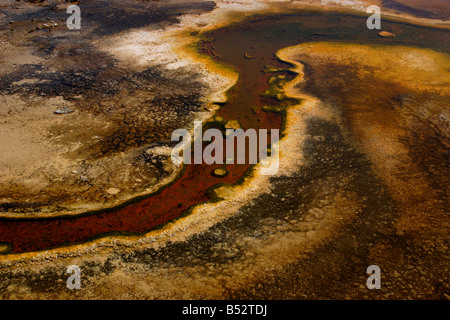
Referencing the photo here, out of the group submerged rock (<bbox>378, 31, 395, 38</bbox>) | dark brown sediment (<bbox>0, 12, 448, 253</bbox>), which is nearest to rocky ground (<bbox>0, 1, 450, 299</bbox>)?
dark brown sediment (<bbox>0, 12, 448, 253</bbox>)

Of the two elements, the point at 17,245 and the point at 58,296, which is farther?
the point at 17,245

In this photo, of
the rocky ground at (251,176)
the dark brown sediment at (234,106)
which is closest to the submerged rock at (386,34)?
the dark brown sediment at (234,106)

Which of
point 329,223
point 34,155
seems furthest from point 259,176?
point 34,155

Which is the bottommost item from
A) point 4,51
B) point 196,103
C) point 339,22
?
point 196,103

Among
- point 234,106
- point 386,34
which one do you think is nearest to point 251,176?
point 234,106

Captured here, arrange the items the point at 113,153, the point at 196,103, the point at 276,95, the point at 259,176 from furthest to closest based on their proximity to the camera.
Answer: the point at 276,95
the point at 196,103
the point at 113,153
the point at 259,176

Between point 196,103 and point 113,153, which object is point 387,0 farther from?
point 113,153

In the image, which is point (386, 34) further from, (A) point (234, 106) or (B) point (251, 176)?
(B) point (251, 176)

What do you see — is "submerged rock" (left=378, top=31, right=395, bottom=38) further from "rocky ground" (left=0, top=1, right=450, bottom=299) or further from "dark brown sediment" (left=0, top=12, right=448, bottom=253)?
"rocky ground" (left=0, top=1, right=450, bottom=299)

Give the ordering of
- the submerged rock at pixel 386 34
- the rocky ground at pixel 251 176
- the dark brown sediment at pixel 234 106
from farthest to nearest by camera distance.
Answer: the submerged rock at pixel 386 34 → the dark brown sediment at pixel 234 106 → the rocky ground at pixel 251 176

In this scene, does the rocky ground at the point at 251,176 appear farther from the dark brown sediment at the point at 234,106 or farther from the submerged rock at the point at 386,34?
the submerged rock at the point at 386,34
